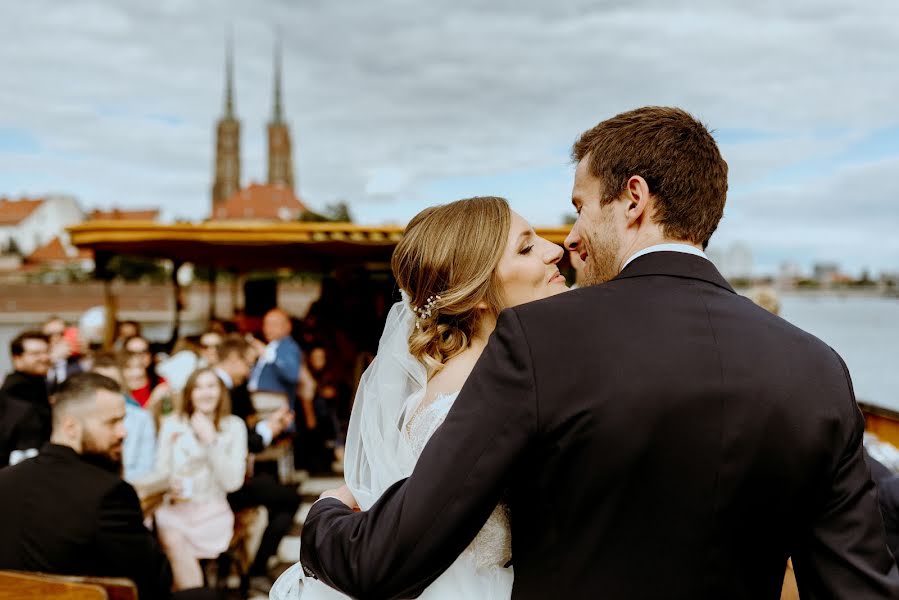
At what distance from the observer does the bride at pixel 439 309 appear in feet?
5.43

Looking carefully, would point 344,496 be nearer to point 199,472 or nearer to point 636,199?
point 636,199

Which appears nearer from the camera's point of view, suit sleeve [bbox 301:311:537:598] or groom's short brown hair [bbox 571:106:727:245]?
suit sleeve [bbox 301:311:537:598]

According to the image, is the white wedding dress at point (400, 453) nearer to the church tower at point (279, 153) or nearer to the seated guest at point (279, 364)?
the seated guest at point (279, 364)

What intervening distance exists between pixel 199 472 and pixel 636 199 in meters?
3.47

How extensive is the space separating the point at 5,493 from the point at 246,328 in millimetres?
6447

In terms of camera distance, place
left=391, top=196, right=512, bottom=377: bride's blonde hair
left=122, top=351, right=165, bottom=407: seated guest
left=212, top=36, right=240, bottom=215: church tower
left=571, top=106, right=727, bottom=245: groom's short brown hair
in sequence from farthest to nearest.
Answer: left=212, top=36, right=240, bottom=215: church tower
left=122, top=351, right=165, bottom=407: seated guest
left=391, top=196, right=512, bottom=377: bride's blonde hair
left=571, top=106, right=727, bottom=245: groom's short brown hair

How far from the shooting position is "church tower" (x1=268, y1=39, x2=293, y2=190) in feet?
331

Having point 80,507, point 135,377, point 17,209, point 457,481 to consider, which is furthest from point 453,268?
point 17,209

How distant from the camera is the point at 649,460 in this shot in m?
1.04

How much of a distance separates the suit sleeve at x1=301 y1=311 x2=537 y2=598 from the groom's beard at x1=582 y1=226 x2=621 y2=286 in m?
0.26

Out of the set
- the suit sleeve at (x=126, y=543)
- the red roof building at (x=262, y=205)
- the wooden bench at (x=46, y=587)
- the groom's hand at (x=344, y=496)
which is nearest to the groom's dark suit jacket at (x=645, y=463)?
the groom's hand at (x=344, y=496)

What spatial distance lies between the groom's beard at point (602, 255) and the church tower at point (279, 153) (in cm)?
10264

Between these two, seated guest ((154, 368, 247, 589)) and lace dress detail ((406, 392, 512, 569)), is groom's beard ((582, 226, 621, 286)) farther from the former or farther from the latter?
seated guest ((154, 368, 247, 589))

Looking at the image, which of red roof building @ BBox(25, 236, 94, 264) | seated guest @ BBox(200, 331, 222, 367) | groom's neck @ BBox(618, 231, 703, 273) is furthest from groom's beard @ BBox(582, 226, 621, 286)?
red roof building @ BBox(25, 236, 94, 264)
